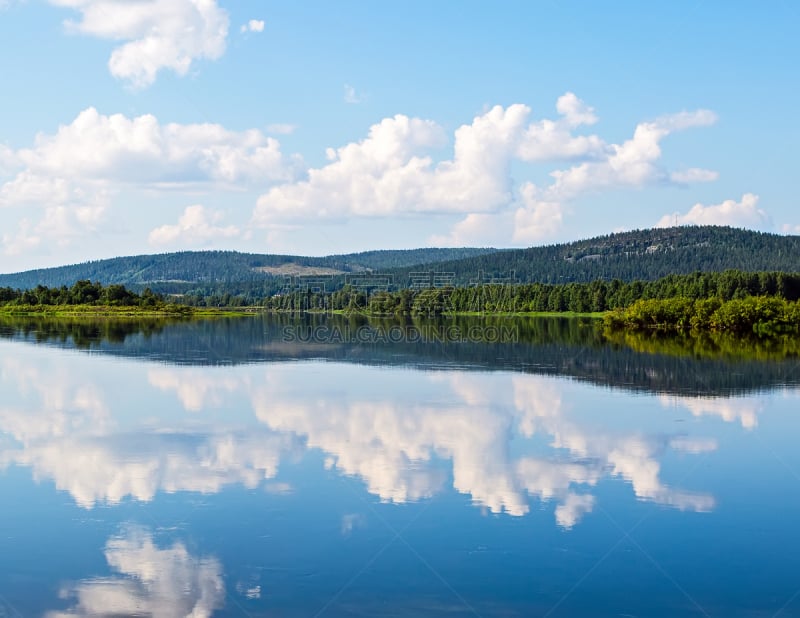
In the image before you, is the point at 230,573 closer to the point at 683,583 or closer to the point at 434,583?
the point at 434,583

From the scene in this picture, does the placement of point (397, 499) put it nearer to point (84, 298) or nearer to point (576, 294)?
point (84, 298)

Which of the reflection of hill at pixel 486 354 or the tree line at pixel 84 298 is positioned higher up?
the tree line at pixel 84 298

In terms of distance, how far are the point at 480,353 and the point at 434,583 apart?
46600mm

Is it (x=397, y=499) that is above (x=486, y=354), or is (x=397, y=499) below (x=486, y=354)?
below

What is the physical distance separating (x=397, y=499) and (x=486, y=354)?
40782mm

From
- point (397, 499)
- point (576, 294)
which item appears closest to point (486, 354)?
point (397, 499)

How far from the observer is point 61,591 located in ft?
44.9

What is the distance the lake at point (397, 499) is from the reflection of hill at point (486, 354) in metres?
3.87

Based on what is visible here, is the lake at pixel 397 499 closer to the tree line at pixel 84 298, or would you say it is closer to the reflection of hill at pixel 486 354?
the reflection of hill at pixel 486 354

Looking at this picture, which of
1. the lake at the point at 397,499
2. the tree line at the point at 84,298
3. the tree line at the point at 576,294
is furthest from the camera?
the tree line at the point at 84,298

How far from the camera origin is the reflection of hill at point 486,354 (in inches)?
1750

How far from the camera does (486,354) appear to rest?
196ft

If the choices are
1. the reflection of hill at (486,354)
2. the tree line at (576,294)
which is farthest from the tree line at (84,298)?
the reflection of hill at (486,354)

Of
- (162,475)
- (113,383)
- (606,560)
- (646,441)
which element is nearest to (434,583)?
(606,560)
